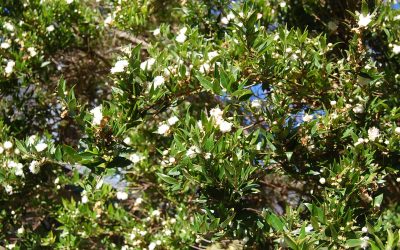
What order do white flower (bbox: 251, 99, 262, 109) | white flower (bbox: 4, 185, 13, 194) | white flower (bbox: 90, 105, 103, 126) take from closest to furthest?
white flower (bbox: 90, 105, 103, 126) < white flower (bbox: 251, 99, 262, 109) < white flower (bbox: 4, 185, 13, 194)

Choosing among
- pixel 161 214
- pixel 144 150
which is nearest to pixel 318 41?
pixel 144 150

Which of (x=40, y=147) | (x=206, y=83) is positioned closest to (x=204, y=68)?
(x=206, y=83)

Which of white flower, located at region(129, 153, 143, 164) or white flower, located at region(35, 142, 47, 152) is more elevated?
white flower, located at region(129, 153, 143, 164)

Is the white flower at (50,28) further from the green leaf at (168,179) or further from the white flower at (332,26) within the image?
the white flower at (332,26)

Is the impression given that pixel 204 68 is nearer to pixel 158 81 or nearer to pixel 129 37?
pixel 158 81

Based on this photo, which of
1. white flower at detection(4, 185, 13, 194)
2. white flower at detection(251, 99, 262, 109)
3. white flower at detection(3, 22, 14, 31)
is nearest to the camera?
white flower at detection(251, 99, 262, 109)

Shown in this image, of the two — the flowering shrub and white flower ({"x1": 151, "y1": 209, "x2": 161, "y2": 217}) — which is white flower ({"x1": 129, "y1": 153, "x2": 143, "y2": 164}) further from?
white flower ({"x1": 151, "y1": 209, "x2": 161, "y2": 217})

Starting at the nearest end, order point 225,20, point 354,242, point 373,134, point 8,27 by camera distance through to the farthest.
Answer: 1. point 354,242
2. point 373,134
3. point 225,20
4. point 8,27

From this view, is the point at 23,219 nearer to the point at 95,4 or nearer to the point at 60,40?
the point at 60,40

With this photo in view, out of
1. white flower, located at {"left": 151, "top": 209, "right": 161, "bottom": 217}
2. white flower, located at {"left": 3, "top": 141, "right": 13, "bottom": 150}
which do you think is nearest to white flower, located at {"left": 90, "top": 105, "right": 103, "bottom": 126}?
white flower, located at {"left": 3, "top": 141, "right": 13, "bottom": 150}
